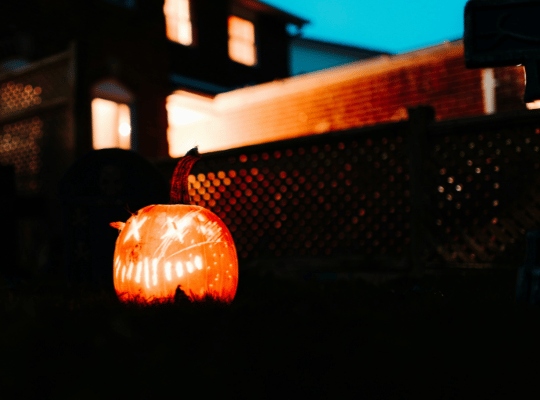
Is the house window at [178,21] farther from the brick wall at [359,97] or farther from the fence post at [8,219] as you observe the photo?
the fence post at [8,219]

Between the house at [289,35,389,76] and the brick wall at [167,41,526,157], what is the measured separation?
42.9 ft

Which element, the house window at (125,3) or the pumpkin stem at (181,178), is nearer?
the pumpkin stem at (181,178)

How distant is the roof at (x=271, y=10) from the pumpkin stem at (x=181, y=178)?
1362cm

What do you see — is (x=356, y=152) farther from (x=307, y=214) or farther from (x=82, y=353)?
(x=82, y=353)

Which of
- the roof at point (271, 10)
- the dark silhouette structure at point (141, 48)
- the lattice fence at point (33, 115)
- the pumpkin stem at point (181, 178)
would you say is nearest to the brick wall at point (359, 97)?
the dark silhouette structure at point (141, 48)

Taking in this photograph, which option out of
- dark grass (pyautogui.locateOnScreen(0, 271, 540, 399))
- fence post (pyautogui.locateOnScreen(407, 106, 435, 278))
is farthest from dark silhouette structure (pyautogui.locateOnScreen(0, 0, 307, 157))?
dark grass (pyautogui.locateOnScreen(0, 271, 540, 399))

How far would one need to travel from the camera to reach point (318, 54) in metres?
25.6

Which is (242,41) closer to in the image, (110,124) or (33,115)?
(110,124)

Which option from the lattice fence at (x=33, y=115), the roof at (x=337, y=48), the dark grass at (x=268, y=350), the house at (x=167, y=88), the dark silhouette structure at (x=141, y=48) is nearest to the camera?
the dark grass at (x=268, y=350)

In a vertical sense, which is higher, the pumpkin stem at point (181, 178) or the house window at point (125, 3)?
the house window at point (125, 3)

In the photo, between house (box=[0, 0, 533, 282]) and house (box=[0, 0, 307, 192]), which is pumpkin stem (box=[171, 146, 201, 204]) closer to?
house (box=[0, 0, 533, 282])

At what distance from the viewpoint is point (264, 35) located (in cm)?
1587

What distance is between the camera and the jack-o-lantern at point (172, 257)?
8.41ft

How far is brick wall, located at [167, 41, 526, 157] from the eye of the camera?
9.27 metres
